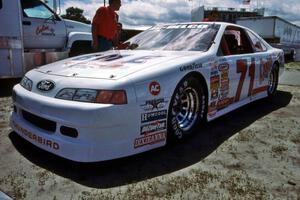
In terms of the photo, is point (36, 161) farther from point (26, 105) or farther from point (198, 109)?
point (198, 109)

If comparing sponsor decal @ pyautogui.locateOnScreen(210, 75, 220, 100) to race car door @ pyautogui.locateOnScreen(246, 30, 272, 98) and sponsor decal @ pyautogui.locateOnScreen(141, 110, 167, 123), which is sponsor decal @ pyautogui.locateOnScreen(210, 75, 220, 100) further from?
race car door @ pyautogui.locateOnScreen(246, 30, 272, 98)

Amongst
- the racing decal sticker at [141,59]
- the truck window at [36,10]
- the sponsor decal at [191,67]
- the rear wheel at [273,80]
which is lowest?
the rear wheel at [273,80]

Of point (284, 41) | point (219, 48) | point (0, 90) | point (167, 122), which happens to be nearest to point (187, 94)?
point (167, 122)

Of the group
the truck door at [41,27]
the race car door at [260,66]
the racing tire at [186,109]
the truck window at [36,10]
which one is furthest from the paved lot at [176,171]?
the truck window at [36,10]

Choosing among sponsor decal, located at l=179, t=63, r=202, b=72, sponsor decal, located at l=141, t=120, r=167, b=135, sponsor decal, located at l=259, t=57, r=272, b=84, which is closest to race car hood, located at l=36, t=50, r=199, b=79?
sponsor decal, located at l=179, t=63, r=202, b=72

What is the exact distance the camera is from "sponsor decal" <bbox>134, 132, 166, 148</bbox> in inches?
106

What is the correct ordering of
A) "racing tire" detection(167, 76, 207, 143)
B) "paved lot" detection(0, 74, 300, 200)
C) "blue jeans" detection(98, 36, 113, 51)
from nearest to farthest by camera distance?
"paved lot" detection(0, 74, 300, 200)
"racing tire" detection(167, 76, 207, 143)
"blue jeans" detection(98, 36, 113, 51)

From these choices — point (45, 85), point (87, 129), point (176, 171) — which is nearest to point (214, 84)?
point (176, 171)

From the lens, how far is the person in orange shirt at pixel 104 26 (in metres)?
5.46

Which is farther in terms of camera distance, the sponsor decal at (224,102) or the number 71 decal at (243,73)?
the number 71 decal at (243,73)

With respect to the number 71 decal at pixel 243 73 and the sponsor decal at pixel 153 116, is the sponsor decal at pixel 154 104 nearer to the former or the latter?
the sponsor decal at pixel 153 116

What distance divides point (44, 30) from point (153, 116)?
5.33 meters

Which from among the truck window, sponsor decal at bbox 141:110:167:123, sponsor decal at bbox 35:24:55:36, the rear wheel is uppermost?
the truck window

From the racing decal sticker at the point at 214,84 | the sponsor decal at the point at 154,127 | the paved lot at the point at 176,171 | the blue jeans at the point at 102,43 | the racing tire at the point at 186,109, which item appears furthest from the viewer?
the blue jeans at the point at 102,43
